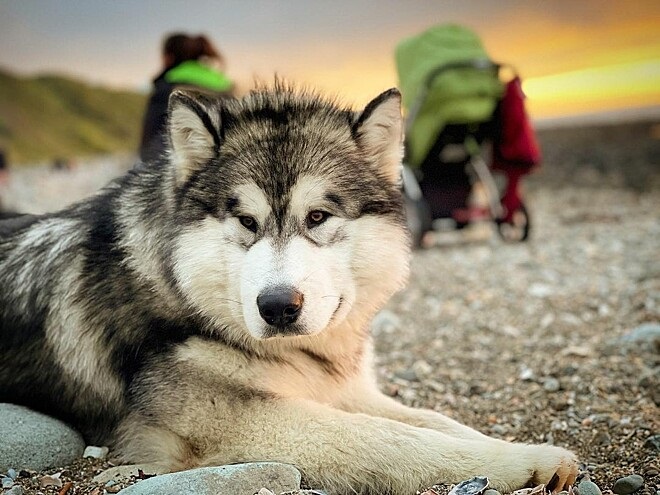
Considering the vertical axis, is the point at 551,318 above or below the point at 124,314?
below

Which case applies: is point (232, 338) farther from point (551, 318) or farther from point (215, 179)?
point (551, 318)

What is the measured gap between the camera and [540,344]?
4977 mm

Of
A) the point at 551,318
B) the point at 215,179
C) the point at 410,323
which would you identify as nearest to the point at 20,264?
the point at 215,179

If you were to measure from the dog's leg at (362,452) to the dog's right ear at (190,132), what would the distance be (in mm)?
1049

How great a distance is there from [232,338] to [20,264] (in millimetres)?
1151

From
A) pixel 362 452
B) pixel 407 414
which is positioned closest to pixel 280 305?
pixel 362 452

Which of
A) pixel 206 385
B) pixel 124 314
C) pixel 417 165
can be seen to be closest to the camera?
pixel 206 385

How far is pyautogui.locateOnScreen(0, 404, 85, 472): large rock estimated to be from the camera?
2934 mm

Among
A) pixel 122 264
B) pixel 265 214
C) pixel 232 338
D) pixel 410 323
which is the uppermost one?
pixel 265 214

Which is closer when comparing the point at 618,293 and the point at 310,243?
the point at 310,243

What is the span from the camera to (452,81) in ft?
27.3

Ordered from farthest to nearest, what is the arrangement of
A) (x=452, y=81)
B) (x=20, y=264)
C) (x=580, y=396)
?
(x=452, y=81) < (x=580, y=396) < (x=20, y=264)

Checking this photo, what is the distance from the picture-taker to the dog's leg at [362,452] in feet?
8.55

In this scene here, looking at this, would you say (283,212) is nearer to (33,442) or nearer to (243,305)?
(243,305)
